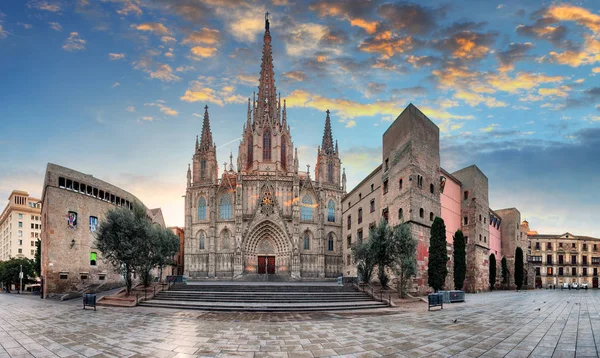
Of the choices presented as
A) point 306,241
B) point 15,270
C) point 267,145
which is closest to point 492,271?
point 306,241

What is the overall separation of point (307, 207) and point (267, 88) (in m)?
22.7

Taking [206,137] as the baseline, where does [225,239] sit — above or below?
below

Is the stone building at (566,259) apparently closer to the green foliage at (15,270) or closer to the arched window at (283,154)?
the arched window at (283,154)

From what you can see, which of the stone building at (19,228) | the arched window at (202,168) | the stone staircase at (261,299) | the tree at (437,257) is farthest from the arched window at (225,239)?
the stone building at (19,228)

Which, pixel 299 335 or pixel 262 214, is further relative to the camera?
pixel 262 214

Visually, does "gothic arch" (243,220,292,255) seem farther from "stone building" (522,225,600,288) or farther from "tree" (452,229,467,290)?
"stone building" (522,225,600,288)

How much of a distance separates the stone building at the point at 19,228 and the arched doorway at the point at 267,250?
6073 cm

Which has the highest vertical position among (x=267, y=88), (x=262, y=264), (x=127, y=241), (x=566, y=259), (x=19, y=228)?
(x=267, y=88)

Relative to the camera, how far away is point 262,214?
54719mm

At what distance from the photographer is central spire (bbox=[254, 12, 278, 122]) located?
208ft

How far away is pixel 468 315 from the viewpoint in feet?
59.8

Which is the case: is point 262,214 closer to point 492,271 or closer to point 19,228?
point 492,271

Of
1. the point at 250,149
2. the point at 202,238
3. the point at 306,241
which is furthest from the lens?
the point at 250,149

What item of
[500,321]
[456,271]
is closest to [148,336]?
[500,321]
